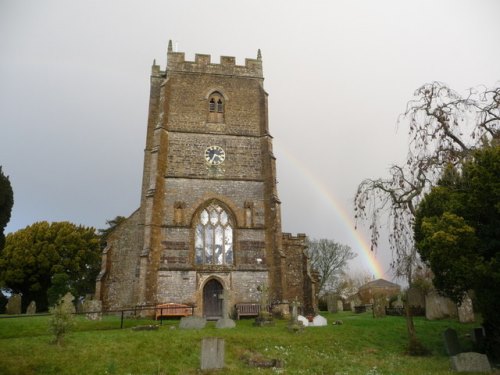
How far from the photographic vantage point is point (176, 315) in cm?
1995

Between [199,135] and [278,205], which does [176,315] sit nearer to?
[278,205]

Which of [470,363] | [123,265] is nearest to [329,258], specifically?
[123,265]

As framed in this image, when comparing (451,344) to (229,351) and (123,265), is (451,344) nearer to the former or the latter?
(229,351)

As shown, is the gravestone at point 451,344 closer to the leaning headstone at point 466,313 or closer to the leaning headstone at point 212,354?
the leaning headstone at point 466,313

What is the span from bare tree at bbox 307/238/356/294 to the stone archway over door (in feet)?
92.9

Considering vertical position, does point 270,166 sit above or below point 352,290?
above

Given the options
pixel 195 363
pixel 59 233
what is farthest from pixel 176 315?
pixel 59 233

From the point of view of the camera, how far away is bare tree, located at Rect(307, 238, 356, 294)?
4894cm

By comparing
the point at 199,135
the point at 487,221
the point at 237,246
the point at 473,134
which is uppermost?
the point at 199,135

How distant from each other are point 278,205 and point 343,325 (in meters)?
8.71

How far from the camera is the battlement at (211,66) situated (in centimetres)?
2675

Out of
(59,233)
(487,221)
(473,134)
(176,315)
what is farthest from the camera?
(59,233)

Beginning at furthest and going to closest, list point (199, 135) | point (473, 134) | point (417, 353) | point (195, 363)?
point (199, 135) < point (473, 134) < point (417, 353) < point (195, 363)

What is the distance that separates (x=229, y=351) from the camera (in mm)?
11703
